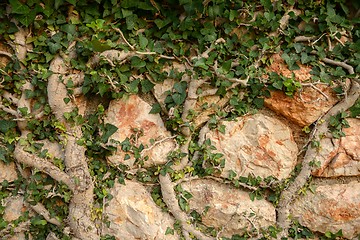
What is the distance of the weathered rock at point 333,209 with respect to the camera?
233 cm

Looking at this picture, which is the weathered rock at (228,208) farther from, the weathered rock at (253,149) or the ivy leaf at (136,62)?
the ivy leaf at (136,62)

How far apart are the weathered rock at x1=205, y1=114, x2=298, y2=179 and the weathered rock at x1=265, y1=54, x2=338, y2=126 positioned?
169mm

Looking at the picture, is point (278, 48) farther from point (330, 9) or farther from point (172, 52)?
point (172, 52)

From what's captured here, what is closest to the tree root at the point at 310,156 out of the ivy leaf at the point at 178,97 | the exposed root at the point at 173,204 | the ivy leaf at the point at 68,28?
the exposed root at the point at 173,204

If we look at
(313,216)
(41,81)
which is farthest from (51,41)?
(313,216)

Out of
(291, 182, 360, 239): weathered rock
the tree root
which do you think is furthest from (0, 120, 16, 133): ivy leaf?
(291, 182, 360, 239): weathered rock

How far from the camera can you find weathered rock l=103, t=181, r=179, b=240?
2314 mm

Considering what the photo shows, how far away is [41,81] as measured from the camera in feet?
7.51

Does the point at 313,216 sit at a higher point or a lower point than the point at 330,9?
lower

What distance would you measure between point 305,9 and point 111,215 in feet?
6.48

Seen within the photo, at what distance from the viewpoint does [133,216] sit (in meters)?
2.32

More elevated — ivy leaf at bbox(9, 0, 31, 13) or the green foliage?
ivy leaf at bbox(9, 0, 31, 13)

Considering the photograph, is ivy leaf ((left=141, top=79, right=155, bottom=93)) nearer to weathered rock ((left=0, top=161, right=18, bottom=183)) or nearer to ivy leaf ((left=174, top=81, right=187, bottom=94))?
ivy leaf ((left=174, top=81, right=187, bottom=94))

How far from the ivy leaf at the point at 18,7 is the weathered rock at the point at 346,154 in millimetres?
2224
